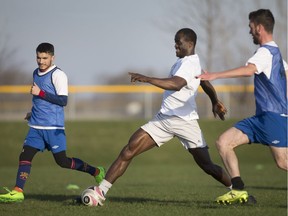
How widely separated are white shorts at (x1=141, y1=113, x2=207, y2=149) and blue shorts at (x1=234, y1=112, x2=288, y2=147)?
0.90m

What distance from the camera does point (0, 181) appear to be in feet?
50.1

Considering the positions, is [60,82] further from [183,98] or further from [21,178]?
[183,98]

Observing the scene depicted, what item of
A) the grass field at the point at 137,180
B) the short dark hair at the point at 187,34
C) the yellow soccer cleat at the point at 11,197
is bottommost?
the grass field at the point at 137,180

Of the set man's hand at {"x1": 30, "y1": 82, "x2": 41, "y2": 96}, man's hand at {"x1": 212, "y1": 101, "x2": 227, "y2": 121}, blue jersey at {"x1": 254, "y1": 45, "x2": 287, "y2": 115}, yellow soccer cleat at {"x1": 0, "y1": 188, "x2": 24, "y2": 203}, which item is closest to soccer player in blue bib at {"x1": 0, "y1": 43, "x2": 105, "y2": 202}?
yellow soccer cleat at {"x1": 0, "y1": 188, "x2": 24, "y2": 203}

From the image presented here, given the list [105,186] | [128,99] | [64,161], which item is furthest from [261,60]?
[128,99]

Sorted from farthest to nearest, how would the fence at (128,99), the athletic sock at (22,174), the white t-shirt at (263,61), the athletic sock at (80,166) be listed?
the fence at (128,99) < the athletic sock at (80,166) < the athletic sock at (22,174) < the white t-shirt at (263,61)

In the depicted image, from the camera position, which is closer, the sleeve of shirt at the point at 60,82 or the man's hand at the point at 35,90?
the man's hand at the point at 35,90

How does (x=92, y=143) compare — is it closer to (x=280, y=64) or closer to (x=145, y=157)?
(x=145, y=157)

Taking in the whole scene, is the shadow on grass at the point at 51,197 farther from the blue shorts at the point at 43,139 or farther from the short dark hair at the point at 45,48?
the short dark hair at the point at 45,48

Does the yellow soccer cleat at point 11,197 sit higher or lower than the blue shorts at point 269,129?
lower

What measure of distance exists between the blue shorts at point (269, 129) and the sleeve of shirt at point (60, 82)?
2.75m

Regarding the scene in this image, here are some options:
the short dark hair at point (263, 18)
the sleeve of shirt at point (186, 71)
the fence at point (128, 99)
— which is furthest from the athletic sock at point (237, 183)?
the fence at point (128, 99)

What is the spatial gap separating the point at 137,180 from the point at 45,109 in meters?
6.32

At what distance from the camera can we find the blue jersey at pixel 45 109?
993 centimetres
